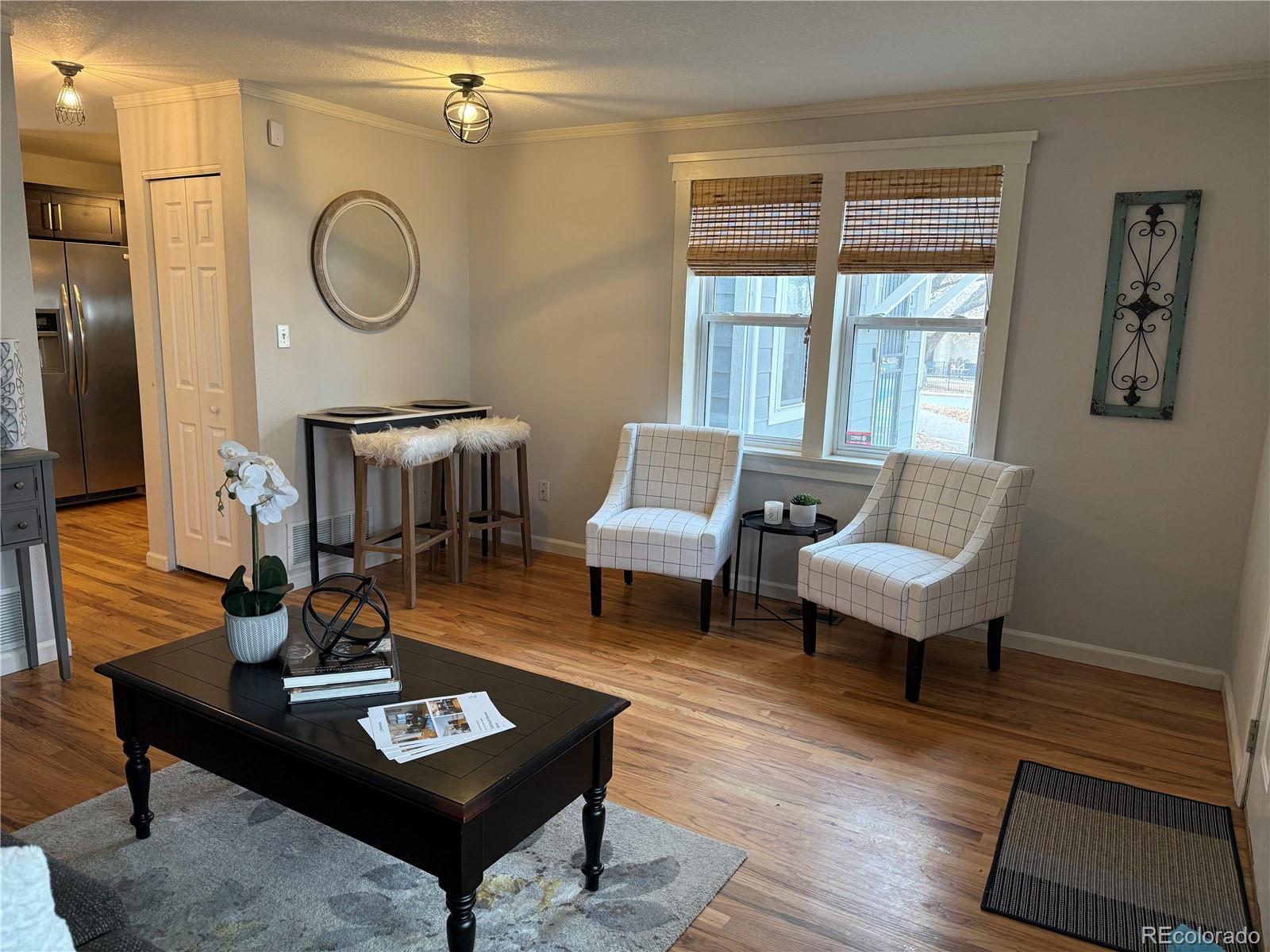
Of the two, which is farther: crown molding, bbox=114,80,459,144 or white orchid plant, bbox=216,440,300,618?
crown molding, bbox=114,80,459,144

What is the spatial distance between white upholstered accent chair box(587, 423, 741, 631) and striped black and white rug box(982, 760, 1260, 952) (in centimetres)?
156

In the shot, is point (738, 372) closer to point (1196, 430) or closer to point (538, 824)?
point (1196, 430)

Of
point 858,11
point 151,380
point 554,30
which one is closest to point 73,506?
point 151,380

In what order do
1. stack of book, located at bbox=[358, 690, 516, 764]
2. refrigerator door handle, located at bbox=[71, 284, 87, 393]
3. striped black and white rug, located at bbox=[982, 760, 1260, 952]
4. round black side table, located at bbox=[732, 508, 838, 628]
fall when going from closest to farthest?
stack of book, located at bbox=[358, 690, 516, 764] → striped black and white rug, located at bbox=[982, 760, 1260, 952] → round black side table, located at bbox=[732, 508, 838, 628] → refrigerator door handle, located at bbox=[71, 284, 87, 393]

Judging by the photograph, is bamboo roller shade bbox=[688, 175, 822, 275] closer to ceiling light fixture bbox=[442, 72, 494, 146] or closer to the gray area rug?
ceiling light fixture bbox=[442, 72, 494, 146]

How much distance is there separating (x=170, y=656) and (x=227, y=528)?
7.24 feet

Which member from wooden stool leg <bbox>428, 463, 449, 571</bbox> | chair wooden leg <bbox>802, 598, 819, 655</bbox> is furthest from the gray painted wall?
wooden stool leg <bbox>428, 463, 449, 571</bbox>

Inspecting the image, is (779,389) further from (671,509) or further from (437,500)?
(437,500)

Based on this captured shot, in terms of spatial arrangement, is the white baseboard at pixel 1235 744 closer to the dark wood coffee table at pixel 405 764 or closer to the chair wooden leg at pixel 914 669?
the chair wooden leg at pixel 914 669

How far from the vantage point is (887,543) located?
371 centimetres

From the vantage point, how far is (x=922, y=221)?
374 cm

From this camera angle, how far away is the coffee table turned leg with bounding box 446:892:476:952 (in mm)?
1626

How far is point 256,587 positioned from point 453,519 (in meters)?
2.28

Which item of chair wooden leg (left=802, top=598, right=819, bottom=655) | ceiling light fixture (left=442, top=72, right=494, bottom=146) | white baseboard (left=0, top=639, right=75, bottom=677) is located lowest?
white baseboard (left=0, top=639, right=75, bottom=677)
